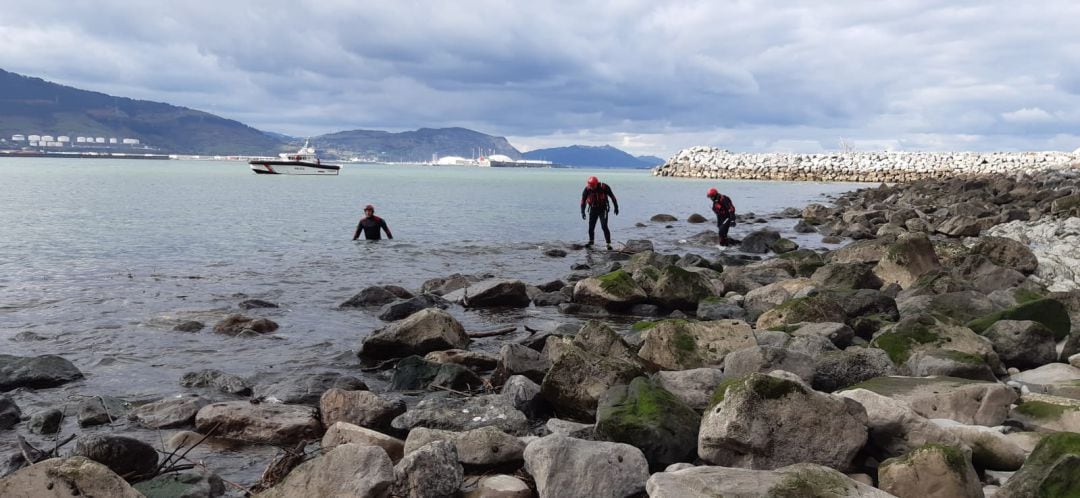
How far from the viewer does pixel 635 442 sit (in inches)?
248

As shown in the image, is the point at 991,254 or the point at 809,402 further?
the point at 991,254

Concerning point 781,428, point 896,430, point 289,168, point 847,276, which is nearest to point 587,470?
point 781,428

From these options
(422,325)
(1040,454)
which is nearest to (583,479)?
(1040,454)

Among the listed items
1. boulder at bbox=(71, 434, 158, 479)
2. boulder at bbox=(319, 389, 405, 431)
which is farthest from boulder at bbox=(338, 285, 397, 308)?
boulder at bbox=(71, 434, 158, 479)

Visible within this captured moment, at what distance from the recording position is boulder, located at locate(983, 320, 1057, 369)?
899 centimetres

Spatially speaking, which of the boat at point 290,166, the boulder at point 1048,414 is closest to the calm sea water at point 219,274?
the boulder at point 1048,414

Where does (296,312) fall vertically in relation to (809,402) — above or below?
below

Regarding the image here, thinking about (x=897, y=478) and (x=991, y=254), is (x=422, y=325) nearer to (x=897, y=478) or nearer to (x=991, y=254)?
(x=897, y=478)

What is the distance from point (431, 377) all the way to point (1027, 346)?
281 inches

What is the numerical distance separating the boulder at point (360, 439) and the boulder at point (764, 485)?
8.87 ft

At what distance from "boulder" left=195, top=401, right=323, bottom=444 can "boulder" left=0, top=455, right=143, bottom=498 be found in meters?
2.37

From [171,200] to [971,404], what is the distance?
59114 millimetres

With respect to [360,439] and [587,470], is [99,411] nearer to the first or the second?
[360,439]

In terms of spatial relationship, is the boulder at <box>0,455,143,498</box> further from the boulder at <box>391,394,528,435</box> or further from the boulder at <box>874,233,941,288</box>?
the boulder at <box>874,233,941,288</box>
